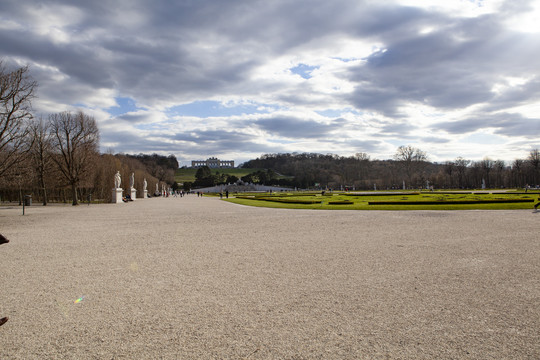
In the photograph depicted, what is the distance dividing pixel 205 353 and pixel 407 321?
8.54 ft

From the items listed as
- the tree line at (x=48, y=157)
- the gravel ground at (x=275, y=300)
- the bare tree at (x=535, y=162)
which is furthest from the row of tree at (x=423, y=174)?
the gravel ground at (x=275, y=300)

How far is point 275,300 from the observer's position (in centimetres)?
559

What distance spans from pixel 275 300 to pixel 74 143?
44.6 metres

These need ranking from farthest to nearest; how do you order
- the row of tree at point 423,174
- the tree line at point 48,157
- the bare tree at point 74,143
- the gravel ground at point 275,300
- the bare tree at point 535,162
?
the row of tree at point 423,174
the bare tree at point 535,162
the bare tree at point 74,143
the tree line at point 48,157
the gravel ground at point 275,300

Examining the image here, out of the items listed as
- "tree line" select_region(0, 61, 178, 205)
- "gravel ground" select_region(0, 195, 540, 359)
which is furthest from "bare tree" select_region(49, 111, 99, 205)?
"gravel ground" select_region(0, 195, 540, 359)

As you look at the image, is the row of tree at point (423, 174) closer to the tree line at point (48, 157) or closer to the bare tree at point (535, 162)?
the bare tree at point (535, 162)

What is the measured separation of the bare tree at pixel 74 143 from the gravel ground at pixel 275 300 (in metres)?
35.3

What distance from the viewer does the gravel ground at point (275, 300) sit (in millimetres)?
4066

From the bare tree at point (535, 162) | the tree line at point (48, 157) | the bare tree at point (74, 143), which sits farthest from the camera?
the bare tree at point (535, 162)

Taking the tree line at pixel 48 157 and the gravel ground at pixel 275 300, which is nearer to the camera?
the gravel ground at pixel 275 300

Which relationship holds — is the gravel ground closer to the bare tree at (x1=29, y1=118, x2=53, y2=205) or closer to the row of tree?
the bare tree at (x1=29, y1=118, x2=53, y2=205)

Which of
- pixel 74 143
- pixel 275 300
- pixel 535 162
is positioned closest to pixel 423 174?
pixel 535 162

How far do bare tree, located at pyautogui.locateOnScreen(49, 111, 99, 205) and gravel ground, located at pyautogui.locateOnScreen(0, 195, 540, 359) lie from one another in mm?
35309

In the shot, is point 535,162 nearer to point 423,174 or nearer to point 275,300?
point 423,174
